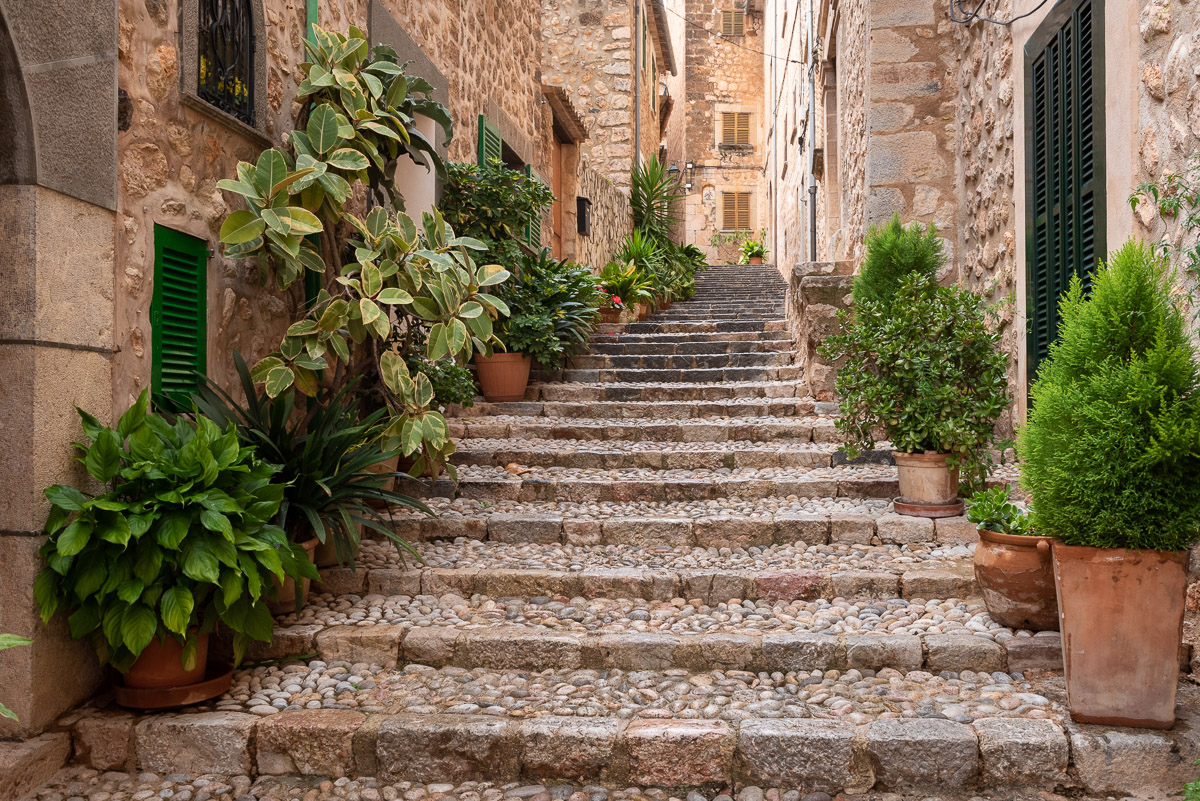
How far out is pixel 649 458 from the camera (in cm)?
509

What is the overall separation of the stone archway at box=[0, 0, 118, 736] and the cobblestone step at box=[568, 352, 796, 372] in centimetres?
484

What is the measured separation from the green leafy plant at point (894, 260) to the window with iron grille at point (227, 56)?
350cm

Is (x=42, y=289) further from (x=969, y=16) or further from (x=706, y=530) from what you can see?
(x=969, y=16)

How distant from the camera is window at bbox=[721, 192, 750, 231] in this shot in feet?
78.1

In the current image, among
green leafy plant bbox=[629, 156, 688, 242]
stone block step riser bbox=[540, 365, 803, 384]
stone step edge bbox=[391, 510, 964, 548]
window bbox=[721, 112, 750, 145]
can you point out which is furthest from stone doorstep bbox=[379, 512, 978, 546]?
window bbox=[721, 112, 750, 145]

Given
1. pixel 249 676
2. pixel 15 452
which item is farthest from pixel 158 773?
pixel 15 452

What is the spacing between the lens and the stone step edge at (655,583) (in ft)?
11.2

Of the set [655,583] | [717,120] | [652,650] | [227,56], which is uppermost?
[717,120]

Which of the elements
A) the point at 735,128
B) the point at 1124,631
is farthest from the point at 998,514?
the point at 735,128

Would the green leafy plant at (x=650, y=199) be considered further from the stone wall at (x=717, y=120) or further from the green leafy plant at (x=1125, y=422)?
the green leafy plant at (x=1125, y=422)

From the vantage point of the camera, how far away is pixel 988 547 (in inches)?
115

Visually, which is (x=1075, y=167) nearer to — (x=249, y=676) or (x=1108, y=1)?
(x=1108, y=1)

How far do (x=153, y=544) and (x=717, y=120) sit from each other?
2354 cm

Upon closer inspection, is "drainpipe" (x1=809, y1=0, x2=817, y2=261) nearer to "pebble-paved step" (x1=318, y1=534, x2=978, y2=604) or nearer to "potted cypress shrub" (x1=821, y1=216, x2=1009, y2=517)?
"potted cypress shrub" (x1=821, y1=216, x2=1009, y2=517)
